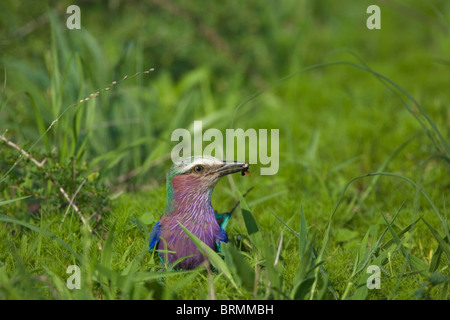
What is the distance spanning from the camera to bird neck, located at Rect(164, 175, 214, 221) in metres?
2.74

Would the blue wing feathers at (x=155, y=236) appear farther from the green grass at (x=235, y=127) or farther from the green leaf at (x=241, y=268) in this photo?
the green leaf at (x=241, y=268)

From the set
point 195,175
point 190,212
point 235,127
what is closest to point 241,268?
point 190,212

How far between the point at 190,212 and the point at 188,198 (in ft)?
0.25

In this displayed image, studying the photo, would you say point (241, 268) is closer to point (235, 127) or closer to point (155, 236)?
point (155, 236)

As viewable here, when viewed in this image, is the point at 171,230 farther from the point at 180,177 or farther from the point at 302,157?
the point at 302,157

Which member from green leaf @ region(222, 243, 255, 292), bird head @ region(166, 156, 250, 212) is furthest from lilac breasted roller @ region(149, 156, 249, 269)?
green leaf @ region(222, 243, 255, 292)

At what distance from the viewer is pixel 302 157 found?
167 inches

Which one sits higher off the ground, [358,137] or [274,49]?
[274,49]

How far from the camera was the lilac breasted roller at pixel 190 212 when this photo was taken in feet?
8.66

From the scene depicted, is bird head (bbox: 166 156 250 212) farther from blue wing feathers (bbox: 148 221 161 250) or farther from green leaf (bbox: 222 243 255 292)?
green leaf (bbox: 222 243 255 292)

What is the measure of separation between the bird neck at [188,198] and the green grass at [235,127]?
0.21 meters
